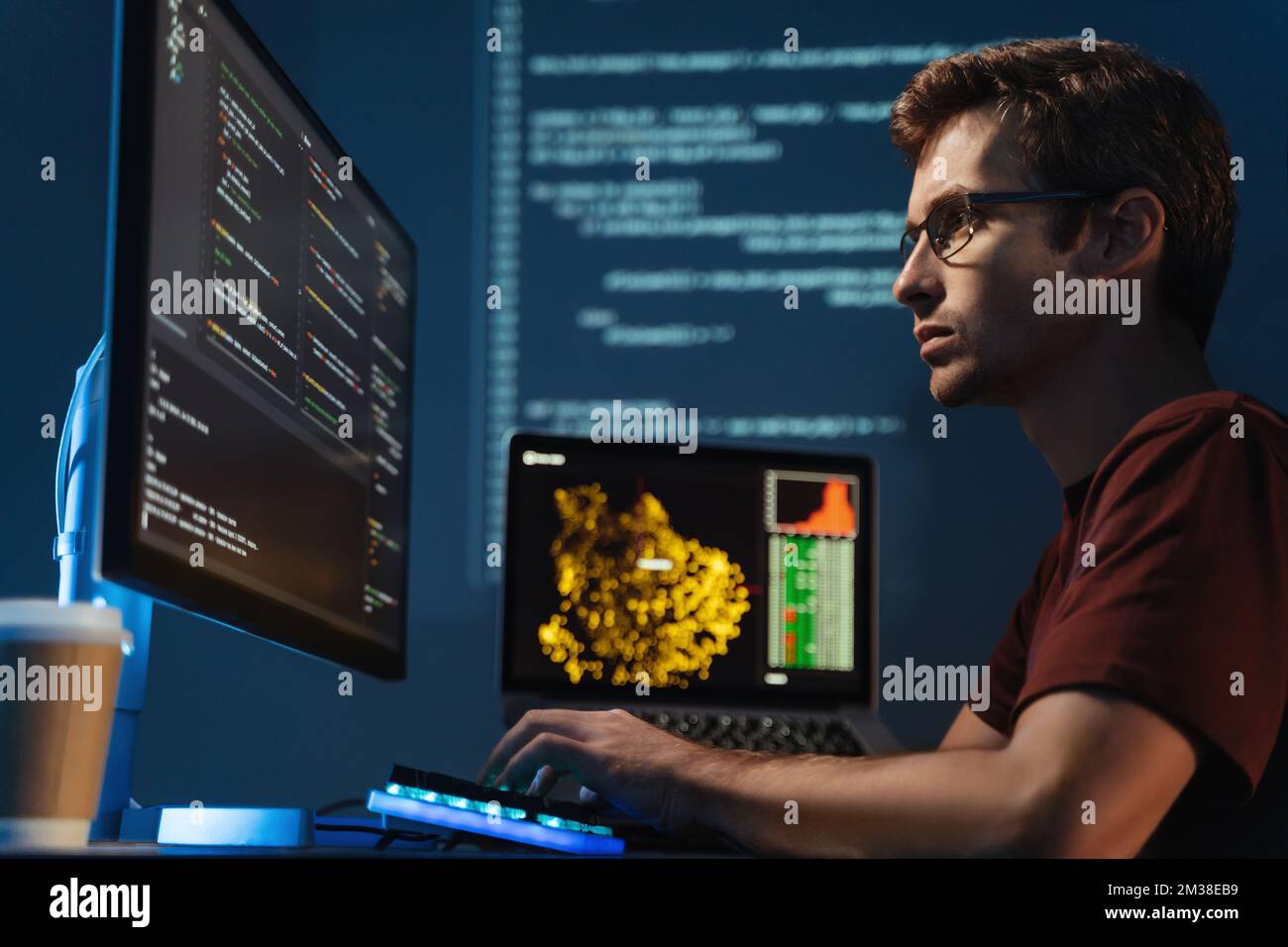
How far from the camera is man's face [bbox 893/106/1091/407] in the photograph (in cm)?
126

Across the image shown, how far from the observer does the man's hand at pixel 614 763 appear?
98 centimetres

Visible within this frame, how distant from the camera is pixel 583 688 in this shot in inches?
64.7

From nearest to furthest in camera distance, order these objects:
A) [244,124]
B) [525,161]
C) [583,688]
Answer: [244,124], [583,688], [525,161]

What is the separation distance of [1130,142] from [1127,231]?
92mm

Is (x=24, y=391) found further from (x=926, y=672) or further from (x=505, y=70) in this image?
(x=926, y=672)

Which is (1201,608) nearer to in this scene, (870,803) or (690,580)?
(870,803)

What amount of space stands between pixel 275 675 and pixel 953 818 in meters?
1.21

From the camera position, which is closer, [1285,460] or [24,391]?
[1285,460]

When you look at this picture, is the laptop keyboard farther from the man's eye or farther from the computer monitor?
the man's eye

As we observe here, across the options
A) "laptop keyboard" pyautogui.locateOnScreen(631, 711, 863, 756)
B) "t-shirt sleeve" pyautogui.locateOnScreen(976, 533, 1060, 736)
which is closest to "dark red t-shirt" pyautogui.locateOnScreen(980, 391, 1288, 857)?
"t-shirt sleeve" pyautogui.locateOnScreen(976, 533, 1060, 736)

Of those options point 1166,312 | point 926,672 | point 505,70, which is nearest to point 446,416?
point 505,70

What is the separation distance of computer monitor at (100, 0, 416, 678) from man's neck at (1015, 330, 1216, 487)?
69 cm
